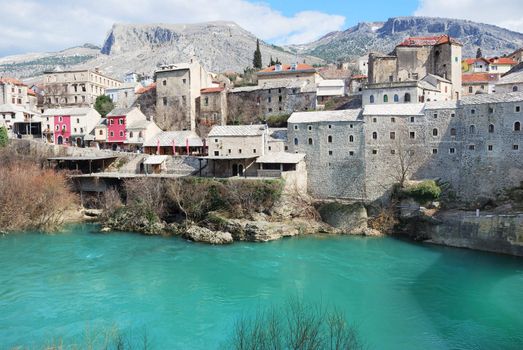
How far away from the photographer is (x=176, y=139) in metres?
43.2

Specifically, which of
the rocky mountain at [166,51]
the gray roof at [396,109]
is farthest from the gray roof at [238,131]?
the rocky mountain at [166,51]

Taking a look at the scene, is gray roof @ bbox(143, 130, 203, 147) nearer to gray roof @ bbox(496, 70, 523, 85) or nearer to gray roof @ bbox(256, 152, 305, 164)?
gray roof @ bbox(256, 152, 305, 164)

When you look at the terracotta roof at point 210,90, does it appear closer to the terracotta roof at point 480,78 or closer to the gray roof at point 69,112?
the gray roof at point 69,112

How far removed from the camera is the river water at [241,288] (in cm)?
1766

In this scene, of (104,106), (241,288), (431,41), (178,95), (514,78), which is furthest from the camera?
(104,106)

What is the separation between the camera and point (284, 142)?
36812 millimetres

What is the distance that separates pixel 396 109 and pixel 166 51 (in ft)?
358

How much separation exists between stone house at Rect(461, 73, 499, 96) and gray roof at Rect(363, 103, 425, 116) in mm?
15938

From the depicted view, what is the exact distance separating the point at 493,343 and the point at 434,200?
52.3 feet

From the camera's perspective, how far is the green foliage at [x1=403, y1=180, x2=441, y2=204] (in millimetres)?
31234

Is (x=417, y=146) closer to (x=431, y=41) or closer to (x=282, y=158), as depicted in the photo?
(x=282, y=158)

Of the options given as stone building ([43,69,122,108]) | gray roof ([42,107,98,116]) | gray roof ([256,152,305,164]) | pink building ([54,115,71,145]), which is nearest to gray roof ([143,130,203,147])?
gray roof ([256,152,305,164])

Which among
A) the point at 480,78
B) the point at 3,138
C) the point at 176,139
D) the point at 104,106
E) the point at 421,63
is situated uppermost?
the point at 421,63

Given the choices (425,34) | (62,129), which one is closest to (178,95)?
(62,129)
